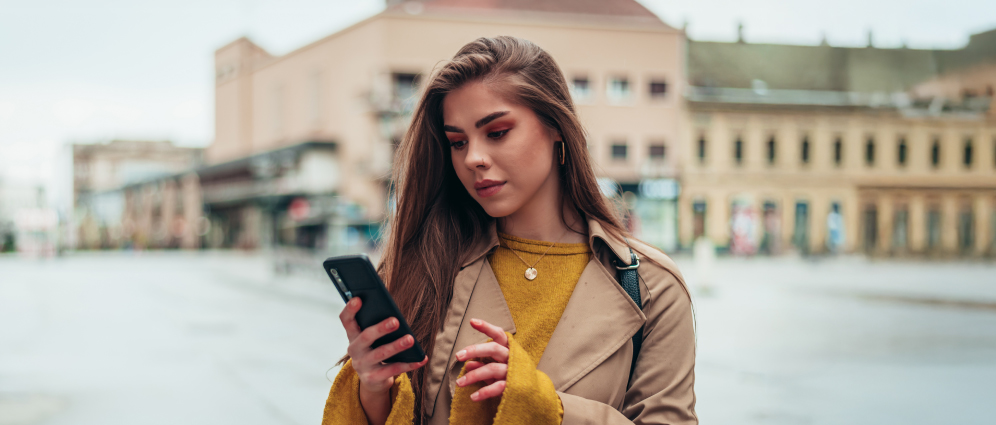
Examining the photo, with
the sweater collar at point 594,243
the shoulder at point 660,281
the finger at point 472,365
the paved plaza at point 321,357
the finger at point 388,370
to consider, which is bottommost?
the paved plaza at point 321,357

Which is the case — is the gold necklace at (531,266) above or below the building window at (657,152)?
below

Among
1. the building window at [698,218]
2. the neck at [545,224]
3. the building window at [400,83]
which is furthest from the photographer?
the building window at [698,218]

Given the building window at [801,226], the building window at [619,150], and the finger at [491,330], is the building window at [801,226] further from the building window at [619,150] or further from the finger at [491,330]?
the finger at [491,330]

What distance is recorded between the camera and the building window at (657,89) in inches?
1307

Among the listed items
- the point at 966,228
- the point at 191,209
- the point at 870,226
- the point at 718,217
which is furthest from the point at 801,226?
the point at 191,209

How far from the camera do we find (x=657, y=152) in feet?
109

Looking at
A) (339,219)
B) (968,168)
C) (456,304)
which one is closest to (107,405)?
(456,304)

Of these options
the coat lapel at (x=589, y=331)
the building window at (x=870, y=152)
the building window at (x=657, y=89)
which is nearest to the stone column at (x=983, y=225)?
the building window at (x=870, y=152)

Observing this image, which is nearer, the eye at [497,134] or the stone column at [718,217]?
the eye at [497,134]

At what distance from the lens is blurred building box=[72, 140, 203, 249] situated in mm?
54906

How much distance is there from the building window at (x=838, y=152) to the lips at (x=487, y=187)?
3635 centimetres

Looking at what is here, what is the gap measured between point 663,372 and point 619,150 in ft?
106

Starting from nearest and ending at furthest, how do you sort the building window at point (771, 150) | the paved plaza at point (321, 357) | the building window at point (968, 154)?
the paved plaza at point (321, 357) < the building window at point (968, 154) < the building window at point (771, 150)

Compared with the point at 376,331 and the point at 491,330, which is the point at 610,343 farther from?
the point at 376,331
